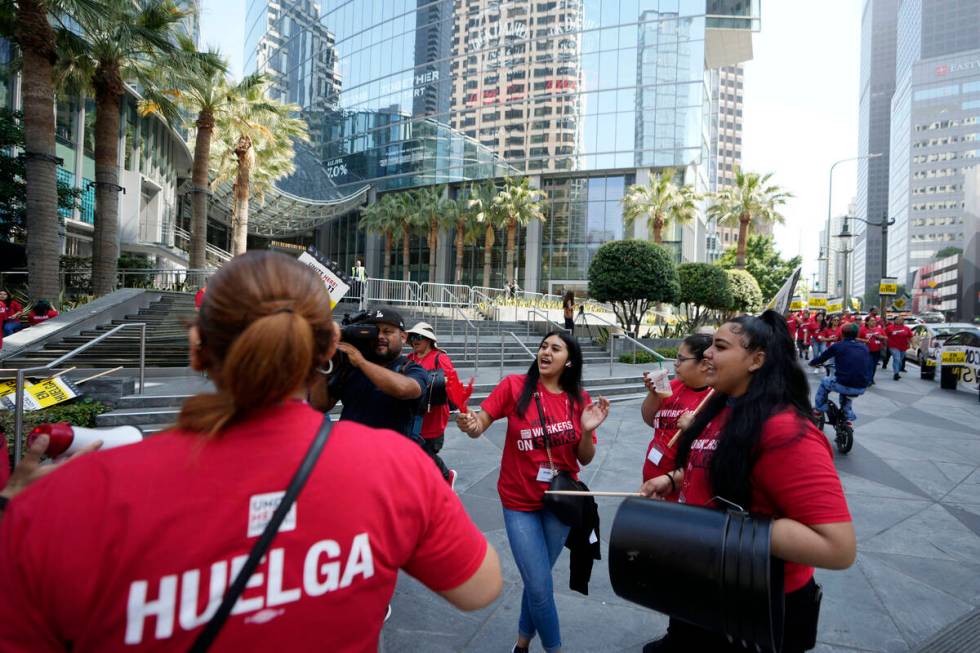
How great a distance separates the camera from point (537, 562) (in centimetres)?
286

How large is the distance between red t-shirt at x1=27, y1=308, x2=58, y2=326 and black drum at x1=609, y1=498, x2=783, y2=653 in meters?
12.8

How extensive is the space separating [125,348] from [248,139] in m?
13.2

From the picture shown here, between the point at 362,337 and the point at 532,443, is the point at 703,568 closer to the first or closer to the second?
the point at 532,443

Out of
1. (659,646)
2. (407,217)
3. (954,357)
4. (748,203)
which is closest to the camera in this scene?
(659,646)

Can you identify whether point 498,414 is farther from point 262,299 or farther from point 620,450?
point 620,450

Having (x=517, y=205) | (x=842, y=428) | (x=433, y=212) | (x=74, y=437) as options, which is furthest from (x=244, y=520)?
(x=433, y=212)

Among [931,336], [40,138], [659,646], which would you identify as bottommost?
[659,646]

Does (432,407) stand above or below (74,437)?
below

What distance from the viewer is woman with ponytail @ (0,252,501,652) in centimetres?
85

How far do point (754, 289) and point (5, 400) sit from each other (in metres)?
29.1

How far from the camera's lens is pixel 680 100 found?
119ft

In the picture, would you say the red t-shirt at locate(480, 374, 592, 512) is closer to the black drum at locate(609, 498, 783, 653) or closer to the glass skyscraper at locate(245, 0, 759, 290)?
the black drum at locate(609, 498, 783, 653)

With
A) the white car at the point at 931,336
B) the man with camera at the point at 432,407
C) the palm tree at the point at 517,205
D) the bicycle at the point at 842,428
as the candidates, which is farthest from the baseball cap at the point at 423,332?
the palm tree at the point at 517,205

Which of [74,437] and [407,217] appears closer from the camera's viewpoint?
[74,437]
